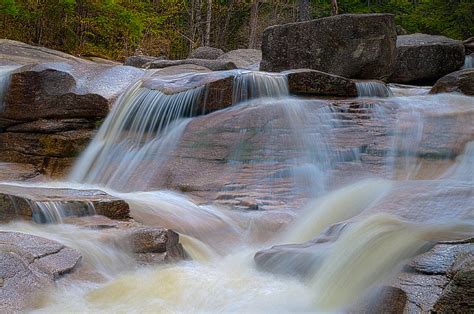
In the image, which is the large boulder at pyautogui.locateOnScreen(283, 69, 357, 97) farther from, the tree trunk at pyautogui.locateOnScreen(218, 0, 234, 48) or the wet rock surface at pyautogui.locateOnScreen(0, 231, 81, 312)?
the tree trunk at pyautogui.locateOnScreen(218, 0, 234, 48)

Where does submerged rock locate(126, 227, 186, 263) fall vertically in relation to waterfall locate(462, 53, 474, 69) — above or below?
below

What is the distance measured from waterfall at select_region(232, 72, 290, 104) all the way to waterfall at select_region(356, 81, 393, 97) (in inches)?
55.2

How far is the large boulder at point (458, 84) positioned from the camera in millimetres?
9742

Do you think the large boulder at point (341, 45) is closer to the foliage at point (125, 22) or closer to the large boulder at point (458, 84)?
the large boulder at point (458, 84)

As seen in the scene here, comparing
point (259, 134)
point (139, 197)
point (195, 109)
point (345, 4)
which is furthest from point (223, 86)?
point (345, 4)

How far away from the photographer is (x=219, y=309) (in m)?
4.00

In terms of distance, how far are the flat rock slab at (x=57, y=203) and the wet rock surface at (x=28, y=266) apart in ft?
2.88

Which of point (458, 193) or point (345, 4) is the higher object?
point (345, 4)

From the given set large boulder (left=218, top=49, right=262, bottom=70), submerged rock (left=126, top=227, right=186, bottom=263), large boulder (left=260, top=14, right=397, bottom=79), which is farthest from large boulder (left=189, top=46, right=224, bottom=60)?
submerged rock (left=126, top=227, right=186, bottom=263)

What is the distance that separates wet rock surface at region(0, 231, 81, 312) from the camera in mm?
3762

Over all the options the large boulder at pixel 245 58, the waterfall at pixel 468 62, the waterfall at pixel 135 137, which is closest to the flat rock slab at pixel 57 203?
the waterfall at pixel 135 137

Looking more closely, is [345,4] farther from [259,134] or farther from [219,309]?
[219,309]

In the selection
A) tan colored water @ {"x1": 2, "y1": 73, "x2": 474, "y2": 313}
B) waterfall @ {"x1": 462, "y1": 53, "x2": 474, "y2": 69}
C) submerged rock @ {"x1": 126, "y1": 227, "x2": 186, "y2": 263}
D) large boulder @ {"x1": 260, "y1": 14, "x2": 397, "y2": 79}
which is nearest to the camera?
tan colored water @ {"x1": 2, "y1": 73, "x2": 474, "y2": 313}

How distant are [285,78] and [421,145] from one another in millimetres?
2747
